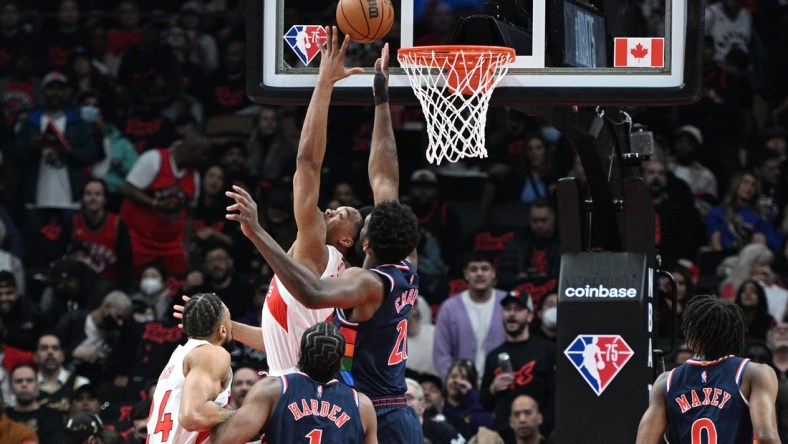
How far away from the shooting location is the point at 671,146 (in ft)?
46.2

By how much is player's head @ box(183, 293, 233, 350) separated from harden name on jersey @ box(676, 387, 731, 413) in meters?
2.15

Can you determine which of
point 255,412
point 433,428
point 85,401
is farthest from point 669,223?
point 255,412

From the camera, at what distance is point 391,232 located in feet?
21.2

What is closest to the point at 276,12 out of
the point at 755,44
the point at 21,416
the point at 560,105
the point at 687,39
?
the point at 560,105

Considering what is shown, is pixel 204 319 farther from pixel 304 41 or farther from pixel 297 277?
pixel 304 41

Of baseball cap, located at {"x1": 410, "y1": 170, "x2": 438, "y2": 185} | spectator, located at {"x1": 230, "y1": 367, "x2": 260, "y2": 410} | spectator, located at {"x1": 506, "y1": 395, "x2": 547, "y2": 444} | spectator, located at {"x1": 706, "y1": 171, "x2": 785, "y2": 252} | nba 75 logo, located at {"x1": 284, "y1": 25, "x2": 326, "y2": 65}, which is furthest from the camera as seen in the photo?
baseball cap, located at {"x1": 410, "y1": 170, "x2": 438, "y2": 185}

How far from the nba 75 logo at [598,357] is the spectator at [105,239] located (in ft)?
19.7

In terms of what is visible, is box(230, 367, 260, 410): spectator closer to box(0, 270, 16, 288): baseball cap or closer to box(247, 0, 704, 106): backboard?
Result: box(0, 270, 16, 288): baseball cap

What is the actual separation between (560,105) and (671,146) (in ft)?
23.9

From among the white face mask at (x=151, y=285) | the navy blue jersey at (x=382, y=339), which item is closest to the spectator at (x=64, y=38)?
the white face mask at (x=151, y=285)

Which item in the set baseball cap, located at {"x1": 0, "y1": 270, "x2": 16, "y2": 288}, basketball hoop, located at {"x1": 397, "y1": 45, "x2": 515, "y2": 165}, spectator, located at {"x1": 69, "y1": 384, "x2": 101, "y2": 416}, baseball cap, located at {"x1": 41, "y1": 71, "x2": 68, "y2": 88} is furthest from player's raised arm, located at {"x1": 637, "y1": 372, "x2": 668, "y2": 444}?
baseball cap, located at {"x1": 41, "y1": 71, "x2": 68, "y2": 88}

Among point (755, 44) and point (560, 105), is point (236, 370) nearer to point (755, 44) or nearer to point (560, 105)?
point (560, 105)

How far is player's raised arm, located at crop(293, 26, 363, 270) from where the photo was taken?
675 cm

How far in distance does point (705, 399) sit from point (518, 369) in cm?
434
